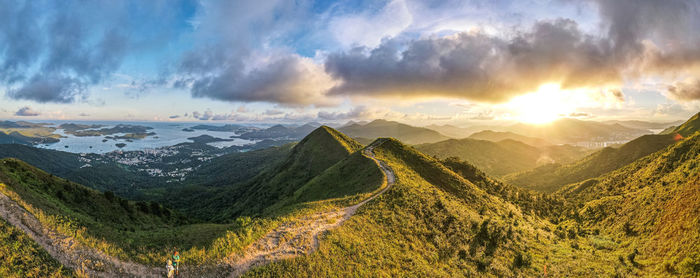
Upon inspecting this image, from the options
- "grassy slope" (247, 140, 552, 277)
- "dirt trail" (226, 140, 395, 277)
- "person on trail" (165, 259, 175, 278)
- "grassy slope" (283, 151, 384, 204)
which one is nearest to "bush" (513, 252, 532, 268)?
"grassy slope" (247, 140, 552, 277)

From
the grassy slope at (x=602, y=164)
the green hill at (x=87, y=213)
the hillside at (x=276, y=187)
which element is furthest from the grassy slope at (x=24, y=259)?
the grassy slope at (x=602, y=164)

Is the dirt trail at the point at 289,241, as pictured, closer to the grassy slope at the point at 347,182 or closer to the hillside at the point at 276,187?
the grassy slope at the point at 347,182

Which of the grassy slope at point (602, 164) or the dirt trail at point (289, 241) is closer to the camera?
the dirt trail at point (289, 241)

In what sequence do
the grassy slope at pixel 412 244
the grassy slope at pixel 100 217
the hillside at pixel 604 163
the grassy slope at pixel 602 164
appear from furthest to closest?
the hillside at pixel 604 163
the grassy slope at pixel 602 164
the grassy slope at pixel 100 217
the grassy slope at pixel 412 244

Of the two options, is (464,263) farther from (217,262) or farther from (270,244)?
(217,262)

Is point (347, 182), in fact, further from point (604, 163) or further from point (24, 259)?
point (604, 163)

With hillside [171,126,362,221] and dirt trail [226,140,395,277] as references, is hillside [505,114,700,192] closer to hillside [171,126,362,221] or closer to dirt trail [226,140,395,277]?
hillside [171,126,362,221]

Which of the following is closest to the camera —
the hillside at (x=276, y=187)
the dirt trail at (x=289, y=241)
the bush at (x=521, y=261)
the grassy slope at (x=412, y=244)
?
the dirt trail at (x=289, y=241)
